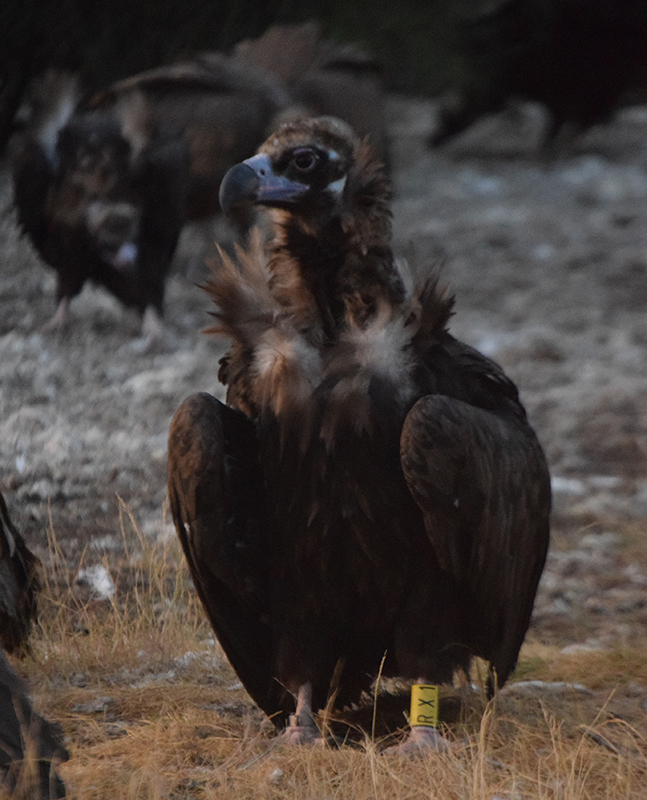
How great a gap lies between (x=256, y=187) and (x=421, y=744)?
1147 millimetres

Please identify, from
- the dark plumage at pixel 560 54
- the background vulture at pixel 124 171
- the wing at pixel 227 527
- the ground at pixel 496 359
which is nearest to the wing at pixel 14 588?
the ground at pixel 496 359

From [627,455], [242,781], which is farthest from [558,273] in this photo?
[242,781]

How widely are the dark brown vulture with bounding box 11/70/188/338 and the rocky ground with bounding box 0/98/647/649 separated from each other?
0.21m

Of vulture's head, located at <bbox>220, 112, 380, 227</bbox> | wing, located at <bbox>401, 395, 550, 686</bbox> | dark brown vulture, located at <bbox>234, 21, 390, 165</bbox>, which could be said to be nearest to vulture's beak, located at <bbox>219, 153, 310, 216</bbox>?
vulture's head, located at <bbox>220, 112, 380, 227</bbox>

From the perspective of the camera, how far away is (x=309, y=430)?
238 centimetres

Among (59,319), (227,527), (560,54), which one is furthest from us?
(560,54)

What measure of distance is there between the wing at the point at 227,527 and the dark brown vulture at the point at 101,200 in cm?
306

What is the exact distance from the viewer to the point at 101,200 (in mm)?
5602

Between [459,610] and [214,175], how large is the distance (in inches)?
157

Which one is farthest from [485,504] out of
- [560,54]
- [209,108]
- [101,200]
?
[560,54]

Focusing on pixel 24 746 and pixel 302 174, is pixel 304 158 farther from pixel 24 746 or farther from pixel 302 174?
pixel 24 746

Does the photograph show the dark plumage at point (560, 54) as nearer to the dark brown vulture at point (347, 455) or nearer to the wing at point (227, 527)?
the dark brown vulture at point (347, 455)

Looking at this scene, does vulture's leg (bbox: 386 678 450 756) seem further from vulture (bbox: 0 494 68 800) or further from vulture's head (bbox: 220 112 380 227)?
vulture's head (bbox: 220 112 380 227)

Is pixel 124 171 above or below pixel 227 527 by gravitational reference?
above
